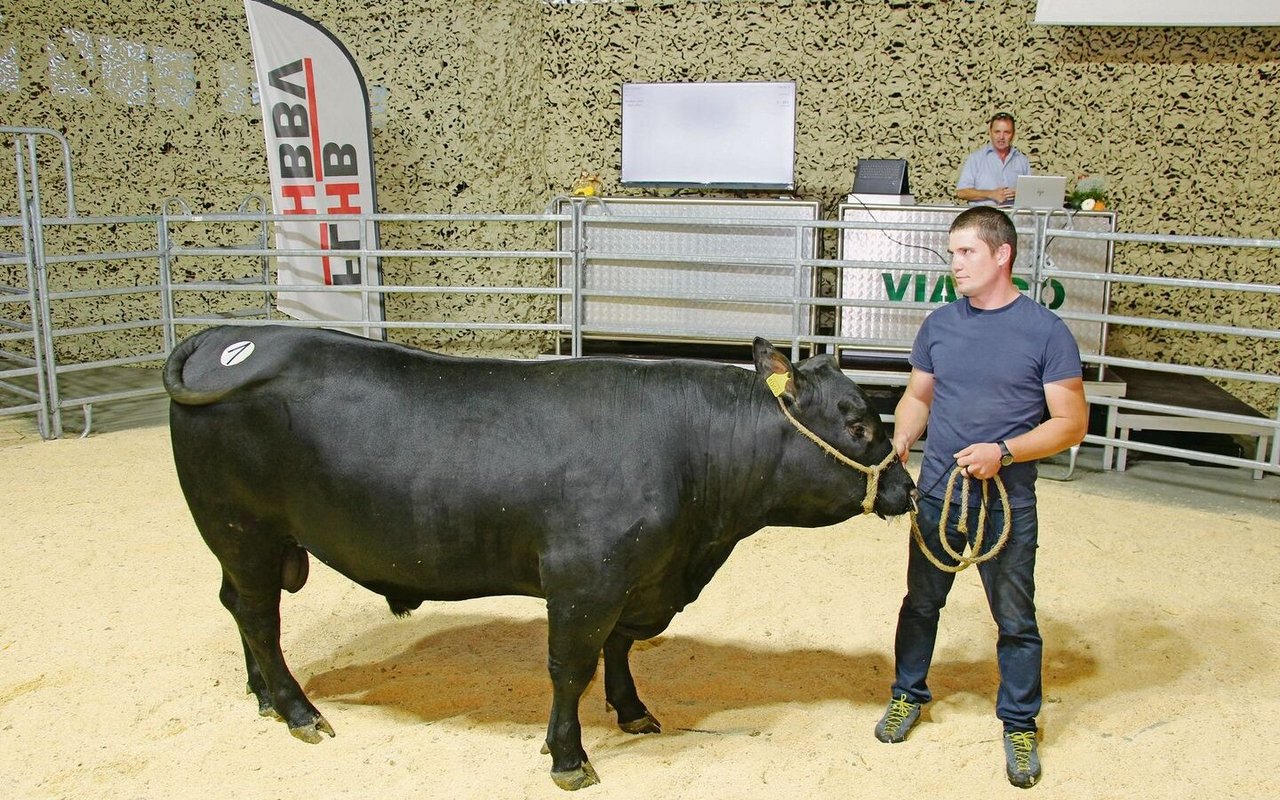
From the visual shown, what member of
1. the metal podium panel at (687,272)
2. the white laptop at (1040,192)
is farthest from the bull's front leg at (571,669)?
the white laptop at (1040,192)

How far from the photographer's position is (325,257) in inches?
305

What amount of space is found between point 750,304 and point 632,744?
4.64 m

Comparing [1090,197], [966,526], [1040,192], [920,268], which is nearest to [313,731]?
[966,526]

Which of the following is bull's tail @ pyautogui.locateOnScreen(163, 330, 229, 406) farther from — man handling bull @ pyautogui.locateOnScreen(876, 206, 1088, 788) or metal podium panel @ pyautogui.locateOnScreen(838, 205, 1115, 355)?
metal podium panel @ pyautogui.locateOnScreen(838, 205, 1115, 355)

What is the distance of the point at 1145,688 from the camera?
370cm

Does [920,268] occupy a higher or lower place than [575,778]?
higher

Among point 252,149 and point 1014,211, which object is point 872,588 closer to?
point 1014,211

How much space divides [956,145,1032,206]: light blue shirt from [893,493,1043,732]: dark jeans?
4.85 m

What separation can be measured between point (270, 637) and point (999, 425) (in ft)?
7.51

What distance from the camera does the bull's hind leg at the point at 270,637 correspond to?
322 cm

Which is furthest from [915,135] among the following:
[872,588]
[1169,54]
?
[872,588]

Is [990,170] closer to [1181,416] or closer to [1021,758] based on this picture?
[1181,416]

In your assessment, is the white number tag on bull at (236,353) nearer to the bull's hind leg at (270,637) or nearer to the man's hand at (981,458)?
the bull's hind leg at (270,637)

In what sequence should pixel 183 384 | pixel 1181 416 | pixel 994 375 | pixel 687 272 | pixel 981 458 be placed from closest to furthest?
pixel 981 458
pixel 994 375
pixel 183 384
pixel 1181 416
pixel 687 272
